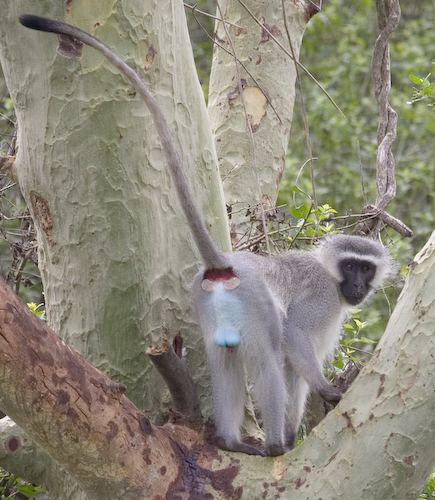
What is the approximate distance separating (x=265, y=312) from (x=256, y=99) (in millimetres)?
2277

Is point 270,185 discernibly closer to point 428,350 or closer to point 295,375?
point 295,375

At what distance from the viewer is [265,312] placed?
317cm

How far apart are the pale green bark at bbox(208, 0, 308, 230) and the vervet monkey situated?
114 cm

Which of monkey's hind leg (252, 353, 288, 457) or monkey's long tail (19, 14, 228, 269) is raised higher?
monkey's long tail (19, 14, 228, 269)

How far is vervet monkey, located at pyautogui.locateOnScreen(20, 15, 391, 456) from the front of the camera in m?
2.95

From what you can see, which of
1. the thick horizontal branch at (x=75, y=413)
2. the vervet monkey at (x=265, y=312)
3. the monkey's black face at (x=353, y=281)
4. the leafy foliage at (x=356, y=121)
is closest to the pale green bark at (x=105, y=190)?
the vervet monkey at (x=265, y=312)

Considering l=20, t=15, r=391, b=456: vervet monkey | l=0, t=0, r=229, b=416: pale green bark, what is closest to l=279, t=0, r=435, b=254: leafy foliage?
l=20, t=15, r=391, b=456: vervet monkey

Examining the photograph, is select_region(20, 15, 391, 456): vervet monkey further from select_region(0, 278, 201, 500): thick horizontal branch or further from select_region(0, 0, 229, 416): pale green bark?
select_region(0, 278, 201, 500): thick horizontal branch

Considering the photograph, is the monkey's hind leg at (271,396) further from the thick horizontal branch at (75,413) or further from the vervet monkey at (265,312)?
the thick horizontal branch at (75,413)

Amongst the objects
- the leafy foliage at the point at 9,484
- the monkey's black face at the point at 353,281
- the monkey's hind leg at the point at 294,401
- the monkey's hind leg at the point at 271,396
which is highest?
the monkey's black face at the point at 353,281

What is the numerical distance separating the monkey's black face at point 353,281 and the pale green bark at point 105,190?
100 centimetres

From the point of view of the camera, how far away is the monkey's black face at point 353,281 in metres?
3.90

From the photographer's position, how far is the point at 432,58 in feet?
29.0

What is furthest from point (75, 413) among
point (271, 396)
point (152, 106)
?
point (152, 106)
